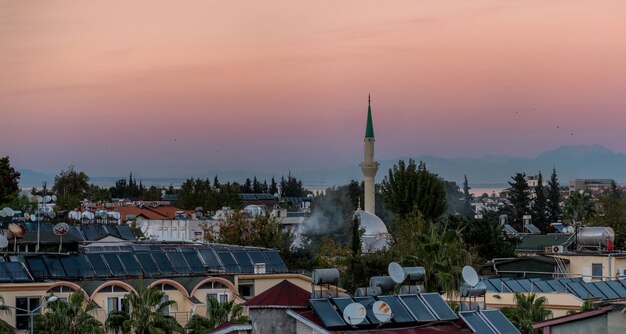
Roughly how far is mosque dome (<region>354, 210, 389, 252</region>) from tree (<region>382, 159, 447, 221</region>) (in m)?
2.31

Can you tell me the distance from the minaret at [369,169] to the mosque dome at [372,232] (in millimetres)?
18630

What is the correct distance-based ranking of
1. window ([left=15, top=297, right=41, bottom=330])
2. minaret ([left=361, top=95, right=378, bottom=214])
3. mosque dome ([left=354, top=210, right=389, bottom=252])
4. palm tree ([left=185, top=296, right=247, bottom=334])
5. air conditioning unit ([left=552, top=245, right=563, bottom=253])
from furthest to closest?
minaret ([left=361, top=95, right=378, bottom=214])
mosque dome ([left=354, top=210, right=389, bottom=252])
air conditioning unit ([left=552, top=245, right=563, bottom=253])
window ([left=15, top=297, right=41, bottom=330])
palm tree ([left=185, top=296, right=247, bottom=334])

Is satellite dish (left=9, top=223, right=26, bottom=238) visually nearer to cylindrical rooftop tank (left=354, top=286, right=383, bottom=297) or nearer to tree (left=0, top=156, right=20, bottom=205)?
cylindrical rooftop tank (left=354, top=286, right=383, bottom=297)

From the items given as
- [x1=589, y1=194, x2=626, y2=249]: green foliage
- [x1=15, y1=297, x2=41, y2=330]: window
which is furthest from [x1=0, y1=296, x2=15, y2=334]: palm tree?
[x1=589, y1=194, x2=626, y2=249]: green foliage

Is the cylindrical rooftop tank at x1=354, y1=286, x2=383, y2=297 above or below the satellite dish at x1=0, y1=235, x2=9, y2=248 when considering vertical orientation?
below

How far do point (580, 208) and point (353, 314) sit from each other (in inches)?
3323

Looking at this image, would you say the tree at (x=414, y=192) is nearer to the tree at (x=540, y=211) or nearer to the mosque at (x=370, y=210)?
the mosque at (x=370, y=210)

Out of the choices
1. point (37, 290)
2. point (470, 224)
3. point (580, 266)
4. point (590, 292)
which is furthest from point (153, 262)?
point (470, 224)

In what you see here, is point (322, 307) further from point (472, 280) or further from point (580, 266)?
point (580, 266)

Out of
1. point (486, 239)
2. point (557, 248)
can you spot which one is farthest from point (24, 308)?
point (557, 248)

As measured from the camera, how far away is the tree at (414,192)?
116 metres

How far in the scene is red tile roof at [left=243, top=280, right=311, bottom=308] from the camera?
31.9 meters

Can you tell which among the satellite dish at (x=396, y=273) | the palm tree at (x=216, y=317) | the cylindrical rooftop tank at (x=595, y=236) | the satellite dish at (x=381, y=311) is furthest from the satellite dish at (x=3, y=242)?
the cylindrical rooftop tank at (x=595, y=236)

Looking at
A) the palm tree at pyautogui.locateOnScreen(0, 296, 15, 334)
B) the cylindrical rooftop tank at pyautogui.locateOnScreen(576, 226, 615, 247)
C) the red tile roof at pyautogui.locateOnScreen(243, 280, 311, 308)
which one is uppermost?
the cylindrical rooftop tank at pyautogui.locateOnScreen(576, 226, 615, 247)
